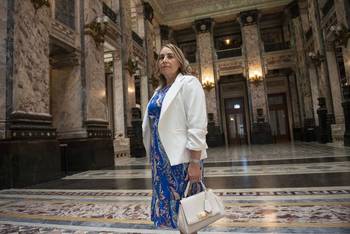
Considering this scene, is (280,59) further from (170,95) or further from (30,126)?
(170,95)

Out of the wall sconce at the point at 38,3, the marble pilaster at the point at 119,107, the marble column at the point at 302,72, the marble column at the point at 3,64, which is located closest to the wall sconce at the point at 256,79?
the marble column at the point at 302,72

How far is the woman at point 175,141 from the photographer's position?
1.24 meters

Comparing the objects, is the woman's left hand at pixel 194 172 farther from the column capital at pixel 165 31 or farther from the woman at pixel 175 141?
the column capital at pixel 165 31

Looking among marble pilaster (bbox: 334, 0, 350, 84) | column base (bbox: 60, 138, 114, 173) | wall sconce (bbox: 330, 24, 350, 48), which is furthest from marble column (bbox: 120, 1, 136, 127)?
marble pilaster (bbox: 334, 0, 350, 84)

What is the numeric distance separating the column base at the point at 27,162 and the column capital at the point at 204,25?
13220 millimetres

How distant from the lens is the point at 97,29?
23.8 feet

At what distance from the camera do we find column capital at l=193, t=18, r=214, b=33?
15641 mm

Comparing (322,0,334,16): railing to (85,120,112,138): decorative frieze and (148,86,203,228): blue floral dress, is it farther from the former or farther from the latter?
(148,86,203,228): blue floral dress

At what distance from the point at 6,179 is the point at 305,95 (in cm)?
1439

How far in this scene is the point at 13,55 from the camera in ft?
14.4

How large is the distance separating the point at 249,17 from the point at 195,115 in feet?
51.5

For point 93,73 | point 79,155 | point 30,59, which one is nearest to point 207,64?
point 93,73

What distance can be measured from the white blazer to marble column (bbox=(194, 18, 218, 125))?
46.4 feet

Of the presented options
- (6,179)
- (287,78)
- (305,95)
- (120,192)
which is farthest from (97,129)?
(287,78)
